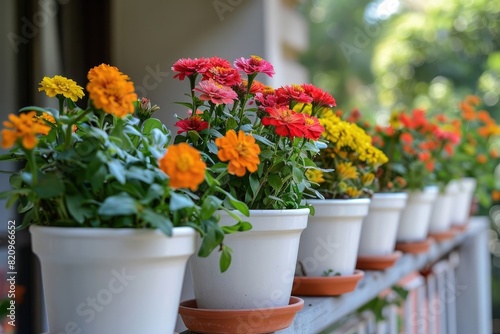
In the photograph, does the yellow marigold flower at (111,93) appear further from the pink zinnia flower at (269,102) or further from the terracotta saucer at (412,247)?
the terracotta saucer at (412,247)

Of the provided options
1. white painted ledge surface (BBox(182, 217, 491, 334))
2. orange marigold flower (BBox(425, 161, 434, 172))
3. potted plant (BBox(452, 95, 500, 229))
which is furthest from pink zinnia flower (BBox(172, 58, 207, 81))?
potted plant (BBox(452, 95, 500, 229))

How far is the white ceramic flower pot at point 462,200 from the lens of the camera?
2.29m

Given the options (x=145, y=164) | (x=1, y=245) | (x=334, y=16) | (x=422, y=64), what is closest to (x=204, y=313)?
(x=145, y=164)

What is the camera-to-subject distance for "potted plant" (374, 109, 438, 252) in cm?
163

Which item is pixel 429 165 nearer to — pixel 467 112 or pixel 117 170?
pixel 467 112

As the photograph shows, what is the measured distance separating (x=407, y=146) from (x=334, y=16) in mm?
6289

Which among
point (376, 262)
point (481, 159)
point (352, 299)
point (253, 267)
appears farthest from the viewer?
point (481, 159)

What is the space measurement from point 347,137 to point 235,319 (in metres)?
0.45

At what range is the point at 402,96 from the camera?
483cm

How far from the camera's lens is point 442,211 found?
2.04 meters

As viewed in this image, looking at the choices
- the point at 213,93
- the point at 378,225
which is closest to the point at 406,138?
the point at 378,225

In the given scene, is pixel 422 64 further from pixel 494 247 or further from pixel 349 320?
pixel 349 320

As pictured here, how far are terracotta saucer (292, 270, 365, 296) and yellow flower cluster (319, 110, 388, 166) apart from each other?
212 mm

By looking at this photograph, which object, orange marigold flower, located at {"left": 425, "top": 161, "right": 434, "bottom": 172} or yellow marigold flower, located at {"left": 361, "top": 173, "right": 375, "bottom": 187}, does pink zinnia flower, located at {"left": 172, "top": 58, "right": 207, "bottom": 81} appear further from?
orange marigold flower, located at {"left": 425, "top": 161, "right": 434, "bottom": 172}
